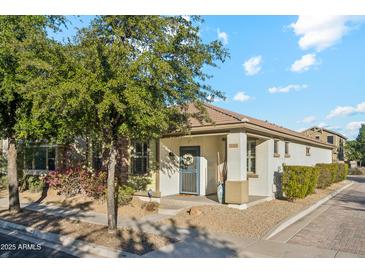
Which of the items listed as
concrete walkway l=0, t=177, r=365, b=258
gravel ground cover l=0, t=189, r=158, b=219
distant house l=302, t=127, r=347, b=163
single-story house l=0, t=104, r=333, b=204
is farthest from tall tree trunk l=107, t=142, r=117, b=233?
distant house l=302, t=127, r=347, b=163

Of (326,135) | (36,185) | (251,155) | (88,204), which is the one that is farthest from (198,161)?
(326,135)

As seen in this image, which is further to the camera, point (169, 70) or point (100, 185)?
point (100, 185)

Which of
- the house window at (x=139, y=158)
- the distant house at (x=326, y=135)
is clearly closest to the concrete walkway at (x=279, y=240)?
the house window at (x=139, y=158)

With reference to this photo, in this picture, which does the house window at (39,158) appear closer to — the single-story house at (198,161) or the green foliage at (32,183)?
the green foliage at (32,183)

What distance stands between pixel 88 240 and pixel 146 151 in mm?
6370

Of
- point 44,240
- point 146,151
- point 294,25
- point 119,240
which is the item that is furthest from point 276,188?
point 44,240

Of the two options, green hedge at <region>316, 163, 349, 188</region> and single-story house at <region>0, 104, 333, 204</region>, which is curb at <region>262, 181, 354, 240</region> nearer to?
single-story house at <region>0, 104, 333, 204</region>

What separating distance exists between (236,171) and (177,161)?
3.42 metres

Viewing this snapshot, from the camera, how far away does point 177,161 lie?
13508mm

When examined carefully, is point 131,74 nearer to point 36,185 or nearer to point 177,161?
point 177,161

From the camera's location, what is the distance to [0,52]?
8.59 meters

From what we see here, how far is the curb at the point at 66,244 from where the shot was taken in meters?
6.47

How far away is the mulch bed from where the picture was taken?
22.7 feet

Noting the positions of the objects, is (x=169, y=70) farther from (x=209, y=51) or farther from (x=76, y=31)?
(x=76, y=31)
